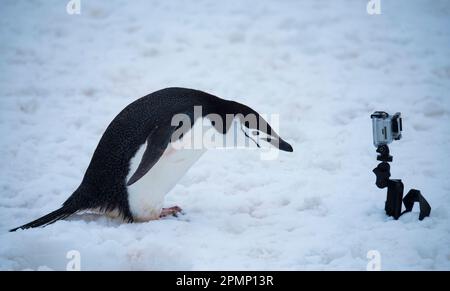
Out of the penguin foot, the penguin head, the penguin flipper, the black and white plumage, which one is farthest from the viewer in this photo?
the penguin foot

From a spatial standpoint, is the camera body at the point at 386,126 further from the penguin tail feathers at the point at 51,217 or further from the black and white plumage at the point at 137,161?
the penguin tail feathers at the point at 51,217

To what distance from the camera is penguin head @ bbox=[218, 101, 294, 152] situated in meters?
2.32

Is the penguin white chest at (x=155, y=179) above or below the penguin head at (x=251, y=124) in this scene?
below

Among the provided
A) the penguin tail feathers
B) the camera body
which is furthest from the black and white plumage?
the camera body

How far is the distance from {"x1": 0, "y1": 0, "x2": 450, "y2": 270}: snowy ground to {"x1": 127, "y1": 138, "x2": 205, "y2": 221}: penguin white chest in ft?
0.31

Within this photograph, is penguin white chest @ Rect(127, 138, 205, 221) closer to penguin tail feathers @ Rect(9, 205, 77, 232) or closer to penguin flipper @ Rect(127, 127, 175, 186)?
penguin flipper @ Rect(127, 127, 175, 186)

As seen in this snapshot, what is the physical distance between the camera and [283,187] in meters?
2.78

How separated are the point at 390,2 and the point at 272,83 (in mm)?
2120

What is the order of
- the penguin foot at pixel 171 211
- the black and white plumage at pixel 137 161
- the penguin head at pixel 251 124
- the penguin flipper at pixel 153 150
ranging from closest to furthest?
the penguin flipper at pixel 153 150 < the black and white plumage at pixel 137 161 < the penguin head at pixel 251 124 < the penguin foot at pixel 171 211

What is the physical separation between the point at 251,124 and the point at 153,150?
532 millimetres

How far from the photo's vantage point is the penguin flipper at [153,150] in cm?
199

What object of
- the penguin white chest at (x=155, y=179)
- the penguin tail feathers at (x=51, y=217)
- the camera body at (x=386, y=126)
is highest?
the camera body at (x=386, y=126)

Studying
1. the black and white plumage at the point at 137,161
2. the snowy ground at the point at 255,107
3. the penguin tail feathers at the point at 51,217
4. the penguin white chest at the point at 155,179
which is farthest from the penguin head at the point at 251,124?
the penguin tail feathers at the point at 51,217

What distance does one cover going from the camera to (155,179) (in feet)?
7.20
